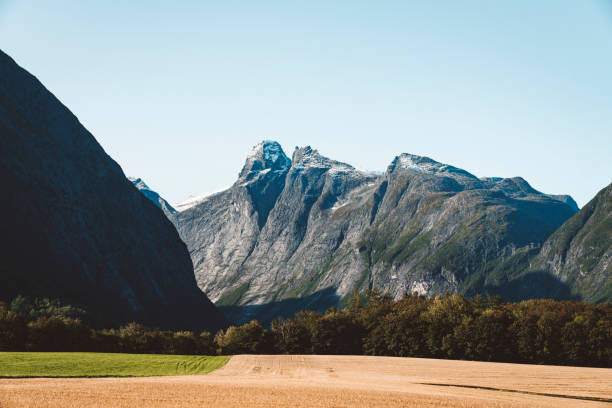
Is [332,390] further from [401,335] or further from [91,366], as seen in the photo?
[401,335]

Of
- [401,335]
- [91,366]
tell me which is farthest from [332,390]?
[401,335]

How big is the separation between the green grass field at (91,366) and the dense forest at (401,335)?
27.6 metres

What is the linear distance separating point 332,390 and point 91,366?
41.5m

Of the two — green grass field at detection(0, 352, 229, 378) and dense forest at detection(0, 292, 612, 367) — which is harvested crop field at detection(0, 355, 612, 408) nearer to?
green grass field at detection(0, 352, 229, 378)

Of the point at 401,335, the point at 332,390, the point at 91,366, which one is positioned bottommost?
the point at 91,366

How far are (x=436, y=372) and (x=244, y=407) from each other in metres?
56.6

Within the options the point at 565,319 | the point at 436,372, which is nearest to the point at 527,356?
the point at 565,319

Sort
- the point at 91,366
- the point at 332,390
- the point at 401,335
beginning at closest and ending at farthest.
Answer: the point at 332,390
the point at 91,366
the point at 401,335

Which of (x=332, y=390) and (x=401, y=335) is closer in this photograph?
(x=332, y=390)

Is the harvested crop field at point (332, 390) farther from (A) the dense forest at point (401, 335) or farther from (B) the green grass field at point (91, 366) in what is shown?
(A) the dense forest at point (401, 335)

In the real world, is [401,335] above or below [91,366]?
above

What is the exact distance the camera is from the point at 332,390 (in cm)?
6006

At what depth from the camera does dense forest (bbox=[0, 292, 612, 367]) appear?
11869 cm

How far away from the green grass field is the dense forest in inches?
1085
